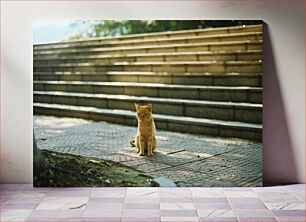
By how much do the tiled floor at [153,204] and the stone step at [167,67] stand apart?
1167 millimetres

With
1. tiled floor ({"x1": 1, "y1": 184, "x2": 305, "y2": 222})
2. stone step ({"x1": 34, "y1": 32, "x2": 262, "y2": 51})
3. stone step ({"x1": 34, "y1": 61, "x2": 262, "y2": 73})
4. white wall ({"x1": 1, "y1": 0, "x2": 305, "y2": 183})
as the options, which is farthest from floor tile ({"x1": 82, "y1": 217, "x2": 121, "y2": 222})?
stone step ({"x1": 34, "y1": 32, "x2": 262, "y2": 51})

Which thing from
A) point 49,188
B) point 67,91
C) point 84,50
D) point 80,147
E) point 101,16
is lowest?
point 49,188

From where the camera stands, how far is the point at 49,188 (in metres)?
4.57

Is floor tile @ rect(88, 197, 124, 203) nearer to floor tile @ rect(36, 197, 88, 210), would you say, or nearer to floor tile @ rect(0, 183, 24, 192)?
floor tile @ rect(36, 197, 88, 210)

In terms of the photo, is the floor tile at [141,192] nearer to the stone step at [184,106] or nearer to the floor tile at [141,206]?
the floor tile at [141,206]

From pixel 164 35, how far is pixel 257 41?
0.92 meters

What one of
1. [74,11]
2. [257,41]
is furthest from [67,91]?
[257,41]

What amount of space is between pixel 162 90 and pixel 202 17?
83cm

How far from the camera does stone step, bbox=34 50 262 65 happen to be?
15.1ft

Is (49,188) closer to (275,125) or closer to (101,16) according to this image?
(101,16)

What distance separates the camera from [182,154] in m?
4.55

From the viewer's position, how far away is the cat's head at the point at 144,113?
461cm

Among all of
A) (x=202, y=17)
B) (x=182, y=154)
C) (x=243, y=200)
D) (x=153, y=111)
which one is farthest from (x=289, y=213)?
(x=202, y=17)

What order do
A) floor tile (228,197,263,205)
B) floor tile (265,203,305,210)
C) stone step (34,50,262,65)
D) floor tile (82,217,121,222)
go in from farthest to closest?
stone step (34,50,262,65)
floor tile (228,197,263,205)
floor tile (265,203,305,210)
floor tile (82,217,121,222)
